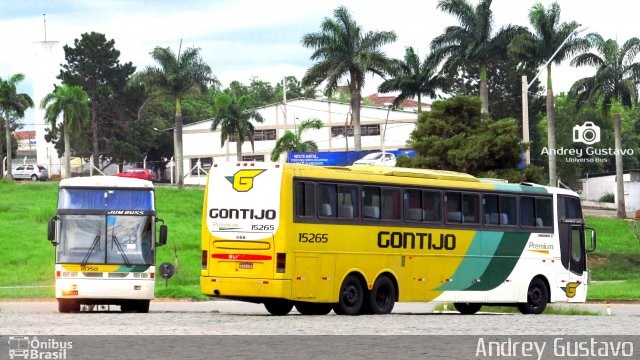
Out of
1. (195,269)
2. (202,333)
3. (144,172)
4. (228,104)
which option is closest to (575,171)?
(228,104)

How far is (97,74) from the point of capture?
117 metres

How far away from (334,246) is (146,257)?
→ 21.0 ft

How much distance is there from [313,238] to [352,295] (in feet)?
5.74

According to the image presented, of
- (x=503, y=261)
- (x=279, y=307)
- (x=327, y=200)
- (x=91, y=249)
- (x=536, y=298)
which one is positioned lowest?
(x=536, y=298)

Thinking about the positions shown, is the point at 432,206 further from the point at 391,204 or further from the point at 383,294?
the point at 383,294

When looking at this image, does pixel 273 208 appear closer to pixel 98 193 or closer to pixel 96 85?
pixel 98 193

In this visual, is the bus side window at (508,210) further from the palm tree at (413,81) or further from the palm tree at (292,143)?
the palm tree at (292,143)

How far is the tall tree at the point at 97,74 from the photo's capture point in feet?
379

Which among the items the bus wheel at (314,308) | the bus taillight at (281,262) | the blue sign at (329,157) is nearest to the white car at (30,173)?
the blue sign at (329,157)

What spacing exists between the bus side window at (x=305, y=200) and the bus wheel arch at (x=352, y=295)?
5.96 feet

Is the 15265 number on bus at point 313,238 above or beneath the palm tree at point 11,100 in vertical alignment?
beneath

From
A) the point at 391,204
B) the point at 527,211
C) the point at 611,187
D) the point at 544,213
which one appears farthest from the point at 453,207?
the point at 611,187

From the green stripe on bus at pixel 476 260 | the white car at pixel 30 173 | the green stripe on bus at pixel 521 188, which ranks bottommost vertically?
the green stripe on bus at pixel 476 260

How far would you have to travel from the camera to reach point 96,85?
4614 inches
